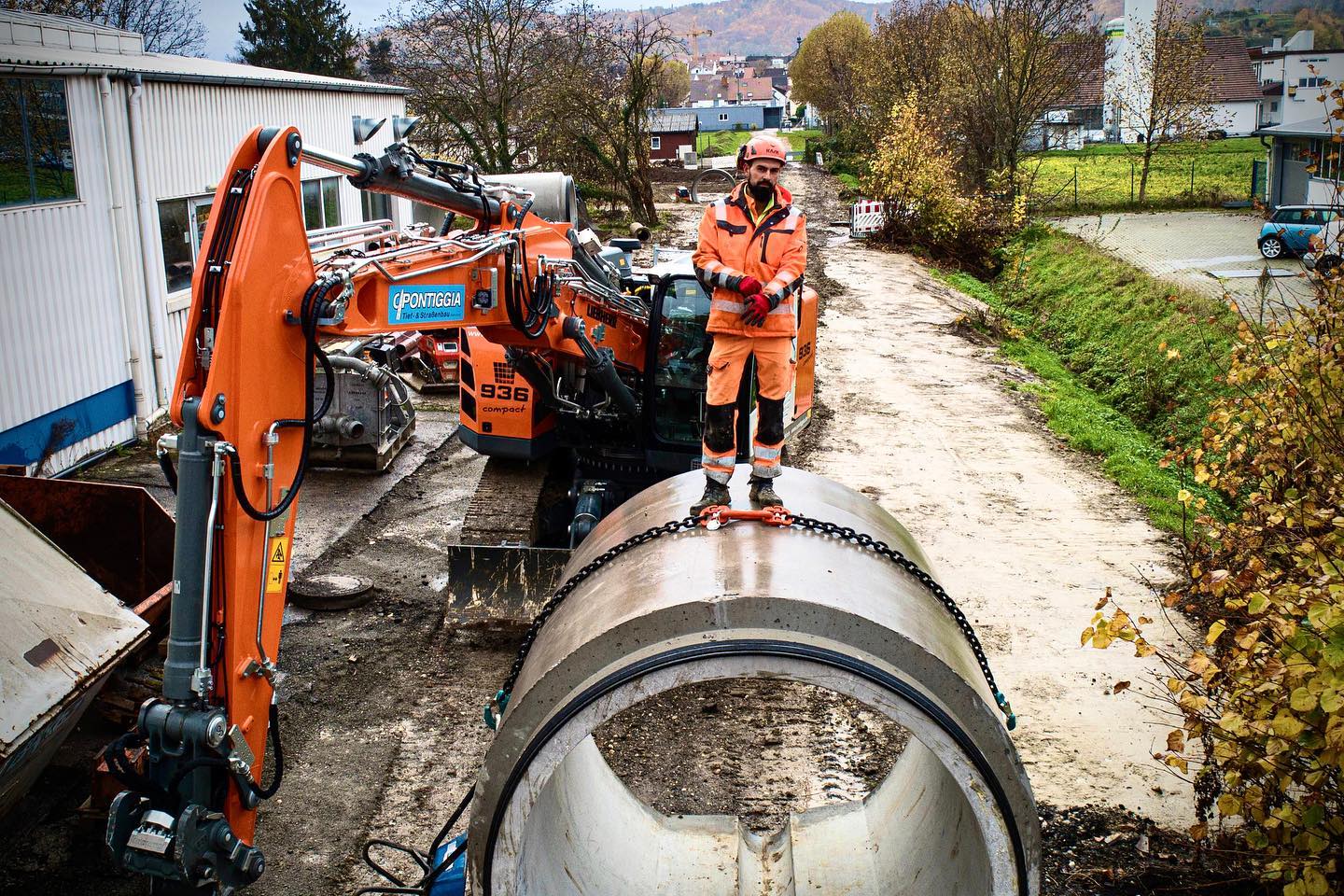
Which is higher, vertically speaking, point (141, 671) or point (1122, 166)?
point (1122, 166)

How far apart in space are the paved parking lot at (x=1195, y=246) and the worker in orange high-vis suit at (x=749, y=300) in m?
14.7

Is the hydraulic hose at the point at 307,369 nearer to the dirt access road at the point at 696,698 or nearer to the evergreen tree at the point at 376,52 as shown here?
the dirt access road at the point at 696,698

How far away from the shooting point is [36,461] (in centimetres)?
1241

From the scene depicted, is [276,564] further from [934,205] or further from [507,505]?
[934,205]

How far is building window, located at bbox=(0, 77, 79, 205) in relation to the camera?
39.9ft

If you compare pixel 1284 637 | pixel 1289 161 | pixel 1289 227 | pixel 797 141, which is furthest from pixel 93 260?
pixel 797 141

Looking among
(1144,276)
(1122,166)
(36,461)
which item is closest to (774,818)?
(36,461)

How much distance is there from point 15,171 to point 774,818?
34.4 feet

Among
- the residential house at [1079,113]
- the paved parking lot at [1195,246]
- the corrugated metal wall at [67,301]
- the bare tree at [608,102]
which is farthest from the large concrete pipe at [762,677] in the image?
the residential house at [1079,113]

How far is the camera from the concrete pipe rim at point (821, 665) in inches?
171

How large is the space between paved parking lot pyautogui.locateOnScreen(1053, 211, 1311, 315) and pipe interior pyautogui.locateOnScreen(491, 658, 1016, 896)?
49.1 feet

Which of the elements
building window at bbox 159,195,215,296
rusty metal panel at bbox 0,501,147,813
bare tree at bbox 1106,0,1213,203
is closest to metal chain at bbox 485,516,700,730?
rusty metal panel at bbox 0,501,147,813

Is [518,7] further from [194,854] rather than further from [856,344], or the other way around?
[194,854]

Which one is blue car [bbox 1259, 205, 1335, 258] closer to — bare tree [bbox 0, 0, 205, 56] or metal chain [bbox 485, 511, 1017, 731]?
metal chain [bbox 485, 511, 1017, 731]
